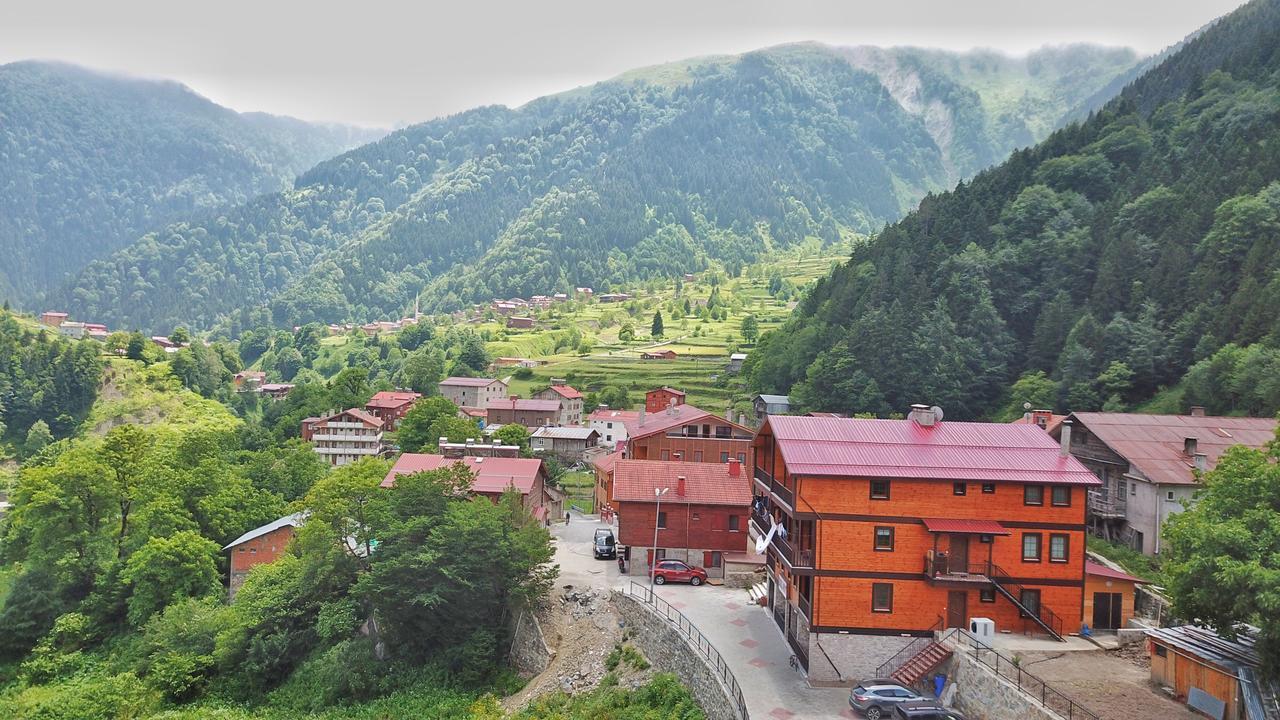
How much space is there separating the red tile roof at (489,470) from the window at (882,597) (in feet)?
93.1

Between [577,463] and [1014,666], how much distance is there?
65474 millimetres

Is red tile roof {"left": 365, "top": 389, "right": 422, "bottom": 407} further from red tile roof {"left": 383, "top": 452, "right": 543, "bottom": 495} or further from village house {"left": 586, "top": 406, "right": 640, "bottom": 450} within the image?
red tile roof {"left": 383, "top": 452, "right": 543, "bottom": 495}

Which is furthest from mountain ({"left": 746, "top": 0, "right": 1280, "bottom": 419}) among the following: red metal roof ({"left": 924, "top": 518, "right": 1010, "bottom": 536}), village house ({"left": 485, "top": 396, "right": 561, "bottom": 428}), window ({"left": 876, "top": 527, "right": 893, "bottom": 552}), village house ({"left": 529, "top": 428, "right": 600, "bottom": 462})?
window ({"left": 876, "top": 527, "right": 893, "bottom": 552})

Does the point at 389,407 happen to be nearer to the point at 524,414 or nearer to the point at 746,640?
the point at 524,414

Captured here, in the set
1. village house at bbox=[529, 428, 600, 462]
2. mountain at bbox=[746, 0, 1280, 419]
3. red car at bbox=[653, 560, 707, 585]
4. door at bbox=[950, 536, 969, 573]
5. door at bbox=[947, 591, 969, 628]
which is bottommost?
village house at bbox=[529, 428, 600, 462]

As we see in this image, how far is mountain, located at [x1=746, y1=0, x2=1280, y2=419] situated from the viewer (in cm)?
7094

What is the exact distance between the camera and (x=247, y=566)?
5728cm

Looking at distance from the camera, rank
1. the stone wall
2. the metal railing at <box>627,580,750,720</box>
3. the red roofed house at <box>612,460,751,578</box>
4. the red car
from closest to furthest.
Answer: the metal railing at <box>627,580,750,720</box>, the stone wall, the red car, the red roofed house at <box>612,460,751,578</box>

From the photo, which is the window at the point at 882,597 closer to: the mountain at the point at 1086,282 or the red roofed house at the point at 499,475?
the red roofed house at the point at 499,475

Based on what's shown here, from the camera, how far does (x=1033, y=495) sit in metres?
32.4

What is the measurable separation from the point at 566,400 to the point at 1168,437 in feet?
236

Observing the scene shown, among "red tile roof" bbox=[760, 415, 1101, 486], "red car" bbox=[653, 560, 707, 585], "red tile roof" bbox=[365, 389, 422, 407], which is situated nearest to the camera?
"red tile roof" bbox=[760, 415, 1101, 486]

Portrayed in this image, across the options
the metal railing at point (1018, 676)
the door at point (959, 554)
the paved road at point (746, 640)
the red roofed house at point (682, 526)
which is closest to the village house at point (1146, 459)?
the red roofed house at point (682, 526)

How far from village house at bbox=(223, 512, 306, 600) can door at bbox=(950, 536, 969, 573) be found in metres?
39.6
